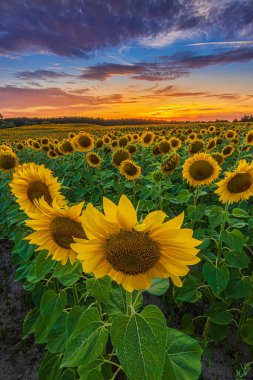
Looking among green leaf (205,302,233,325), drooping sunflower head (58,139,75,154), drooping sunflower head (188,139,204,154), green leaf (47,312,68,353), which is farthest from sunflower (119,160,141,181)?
green leaf (47,312,68,353)

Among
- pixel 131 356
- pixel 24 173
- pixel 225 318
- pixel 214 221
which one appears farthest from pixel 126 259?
pixel 225 318

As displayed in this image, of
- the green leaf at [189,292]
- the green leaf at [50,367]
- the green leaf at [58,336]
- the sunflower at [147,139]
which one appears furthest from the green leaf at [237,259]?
the sunflower at [147,139]

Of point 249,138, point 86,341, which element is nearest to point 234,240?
point 86,341

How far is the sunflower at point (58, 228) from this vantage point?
187 cm

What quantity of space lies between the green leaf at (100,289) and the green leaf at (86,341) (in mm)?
82

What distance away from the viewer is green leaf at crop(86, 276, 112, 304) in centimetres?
184

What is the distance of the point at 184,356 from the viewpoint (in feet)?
6.01

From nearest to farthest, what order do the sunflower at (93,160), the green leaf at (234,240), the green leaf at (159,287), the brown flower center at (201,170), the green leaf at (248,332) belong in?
the green leaf at (159,287) → the green leaf at (248,332) → the green leaf at (234,240) → the brown flower center at (201,170) → the sunflower at (93,160)

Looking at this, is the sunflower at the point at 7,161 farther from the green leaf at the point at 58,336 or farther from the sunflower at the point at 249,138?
the sunflower at the point at 249,138

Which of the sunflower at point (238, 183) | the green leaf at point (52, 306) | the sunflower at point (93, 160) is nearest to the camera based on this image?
the green leaf at point (52, 306)

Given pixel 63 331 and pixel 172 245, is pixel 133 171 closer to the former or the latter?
pixel 63 331

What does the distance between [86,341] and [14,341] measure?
2635 millimetres

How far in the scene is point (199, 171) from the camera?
5.01 metres

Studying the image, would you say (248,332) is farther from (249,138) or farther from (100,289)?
(249,138)
